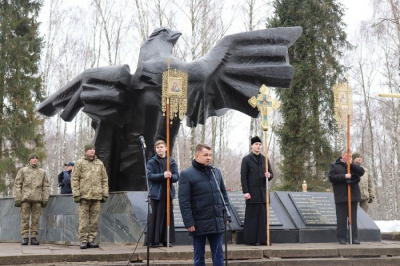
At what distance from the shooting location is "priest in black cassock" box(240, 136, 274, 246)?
29.5ft

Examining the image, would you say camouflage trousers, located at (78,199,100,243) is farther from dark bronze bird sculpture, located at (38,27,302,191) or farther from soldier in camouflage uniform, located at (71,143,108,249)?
dark bronze bird sculpture, located at (38,27,302,191)

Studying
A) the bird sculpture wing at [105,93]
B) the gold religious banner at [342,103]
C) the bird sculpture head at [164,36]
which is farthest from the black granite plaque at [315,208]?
the bird sculpture head at [164,36]

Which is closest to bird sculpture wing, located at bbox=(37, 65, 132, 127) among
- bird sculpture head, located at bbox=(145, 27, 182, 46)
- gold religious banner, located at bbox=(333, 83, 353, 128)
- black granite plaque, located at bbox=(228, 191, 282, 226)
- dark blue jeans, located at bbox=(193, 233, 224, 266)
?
bird sculpture head, located at bbox=(145, 27, 182, 46)

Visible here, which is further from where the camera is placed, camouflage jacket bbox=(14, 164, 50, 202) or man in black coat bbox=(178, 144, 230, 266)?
camouflage jacket bbox=(14, 164, 50, 202)

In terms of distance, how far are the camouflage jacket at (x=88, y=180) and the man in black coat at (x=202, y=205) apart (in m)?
Answer: 2.69

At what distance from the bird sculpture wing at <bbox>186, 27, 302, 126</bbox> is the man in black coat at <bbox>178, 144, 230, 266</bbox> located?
184 inches

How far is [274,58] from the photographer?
1093 cm

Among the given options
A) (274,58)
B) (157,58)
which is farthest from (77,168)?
(274,58)

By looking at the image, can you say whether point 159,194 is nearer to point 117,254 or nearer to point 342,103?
point 117,254

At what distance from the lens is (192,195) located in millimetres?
6051

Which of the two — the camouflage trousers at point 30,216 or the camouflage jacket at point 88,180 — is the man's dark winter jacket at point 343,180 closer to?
the camouflage jacket at point 88,180

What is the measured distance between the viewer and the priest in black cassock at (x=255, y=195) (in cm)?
900

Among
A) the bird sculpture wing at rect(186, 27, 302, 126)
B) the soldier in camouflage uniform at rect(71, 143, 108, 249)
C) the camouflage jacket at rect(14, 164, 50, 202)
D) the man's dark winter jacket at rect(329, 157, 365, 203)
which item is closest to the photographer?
the soldier in camouflage uniform at rect(71, 143, 108, 249)

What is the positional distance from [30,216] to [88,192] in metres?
2.18
